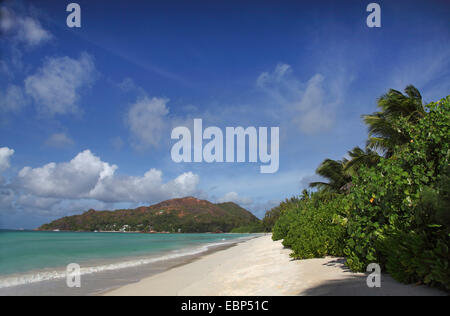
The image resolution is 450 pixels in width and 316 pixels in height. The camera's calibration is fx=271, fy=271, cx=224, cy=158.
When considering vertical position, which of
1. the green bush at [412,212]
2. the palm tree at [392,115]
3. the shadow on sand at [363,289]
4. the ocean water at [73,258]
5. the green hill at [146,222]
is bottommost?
the green hill at [146,222]

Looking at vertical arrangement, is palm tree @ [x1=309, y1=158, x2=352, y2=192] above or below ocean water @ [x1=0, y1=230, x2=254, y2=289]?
above

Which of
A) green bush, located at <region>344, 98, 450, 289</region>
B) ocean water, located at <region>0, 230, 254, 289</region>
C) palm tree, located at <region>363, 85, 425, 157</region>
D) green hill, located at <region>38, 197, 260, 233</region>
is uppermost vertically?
palm tree, located at <region>363, 85, 425, 157</region>

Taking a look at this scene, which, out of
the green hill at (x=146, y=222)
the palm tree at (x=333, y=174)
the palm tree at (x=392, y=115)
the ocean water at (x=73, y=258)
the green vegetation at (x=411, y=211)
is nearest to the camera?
the green vegetation at (x=411, y=211)

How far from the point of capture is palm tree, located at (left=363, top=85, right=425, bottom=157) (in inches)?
556

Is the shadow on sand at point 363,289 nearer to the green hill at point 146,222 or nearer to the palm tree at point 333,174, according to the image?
the palm tree at point 333,174

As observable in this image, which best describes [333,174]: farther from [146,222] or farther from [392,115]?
[146,222]

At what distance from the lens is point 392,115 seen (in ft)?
48.8

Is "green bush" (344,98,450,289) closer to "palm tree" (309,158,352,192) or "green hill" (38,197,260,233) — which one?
"palm tree" (309,158,352,192)

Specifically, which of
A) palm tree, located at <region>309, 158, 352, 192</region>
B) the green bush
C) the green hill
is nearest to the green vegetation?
the green bush

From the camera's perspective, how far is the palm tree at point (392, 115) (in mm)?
14119

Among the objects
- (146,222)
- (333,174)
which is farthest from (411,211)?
(146,222)

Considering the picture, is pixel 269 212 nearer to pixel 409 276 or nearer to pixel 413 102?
pixel 413 102

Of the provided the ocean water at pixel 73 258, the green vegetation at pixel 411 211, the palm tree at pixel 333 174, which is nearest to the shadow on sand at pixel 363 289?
the green vegetation at pixel 411 211
